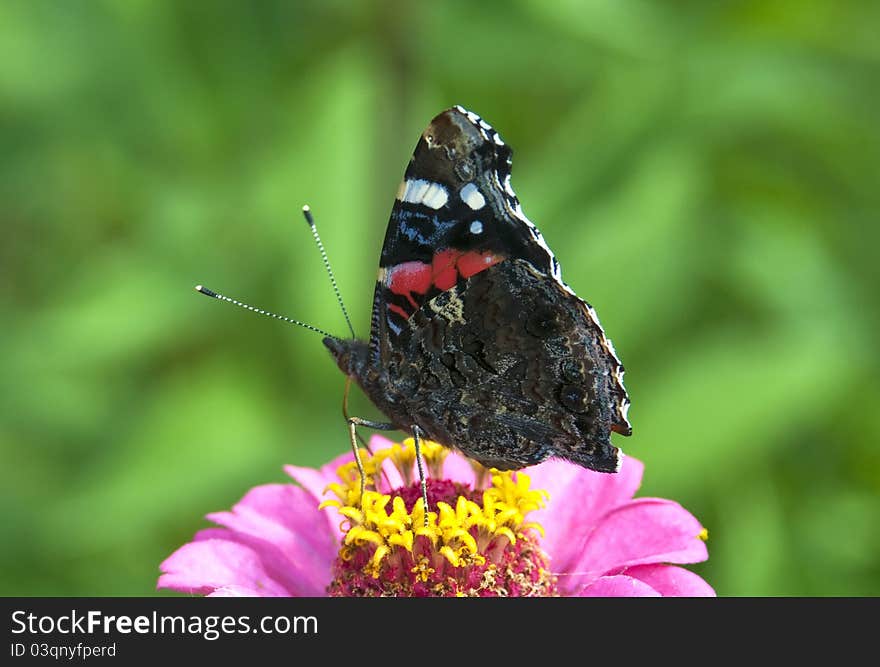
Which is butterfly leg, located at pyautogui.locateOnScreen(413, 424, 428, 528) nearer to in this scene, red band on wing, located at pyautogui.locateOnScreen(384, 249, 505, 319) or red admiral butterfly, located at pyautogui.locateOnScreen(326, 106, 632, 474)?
red admiral butterfly, located at pyautogui.locateOnScreen(326, 106, 632, 474)

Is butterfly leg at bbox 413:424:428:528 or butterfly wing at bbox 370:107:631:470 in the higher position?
butterfly wing at bbox 370:107:631:470


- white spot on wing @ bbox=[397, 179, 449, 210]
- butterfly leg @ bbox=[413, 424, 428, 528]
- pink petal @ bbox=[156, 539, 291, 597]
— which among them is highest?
white spot on wing @ bbox=[397, 179, 449, 210]

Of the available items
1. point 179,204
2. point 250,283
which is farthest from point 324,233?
point 179,204

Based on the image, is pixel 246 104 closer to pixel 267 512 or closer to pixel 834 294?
pixel 267 512

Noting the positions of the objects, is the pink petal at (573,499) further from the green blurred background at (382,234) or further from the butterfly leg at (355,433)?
the green blurred background at (382,234)

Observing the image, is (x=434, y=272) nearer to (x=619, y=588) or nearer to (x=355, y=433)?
(x=355, y=433)

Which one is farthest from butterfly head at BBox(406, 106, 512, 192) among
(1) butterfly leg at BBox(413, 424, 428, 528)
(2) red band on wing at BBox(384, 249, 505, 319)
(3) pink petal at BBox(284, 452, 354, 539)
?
(3) pink petal at BBox(284, 452, 354, 539)
